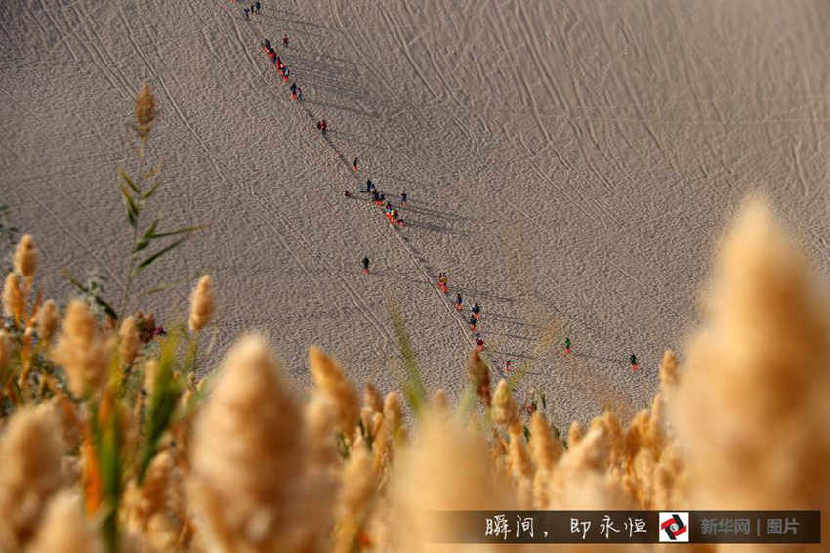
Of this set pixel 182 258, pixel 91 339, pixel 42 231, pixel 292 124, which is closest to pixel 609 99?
pixel 292 124

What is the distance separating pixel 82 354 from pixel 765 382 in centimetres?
75

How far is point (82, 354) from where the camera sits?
2.92 ft

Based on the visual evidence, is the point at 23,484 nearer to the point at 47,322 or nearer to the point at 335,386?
the point at 335,386

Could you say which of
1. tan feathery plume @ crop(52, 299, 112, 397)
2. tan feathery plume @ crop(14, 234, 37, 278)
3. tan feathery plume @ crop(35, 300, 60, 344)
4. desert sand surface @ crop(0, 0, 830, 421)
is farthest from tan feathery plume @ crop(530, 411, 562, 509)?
desert sand surface @ crop(0, 0, 830, 421)

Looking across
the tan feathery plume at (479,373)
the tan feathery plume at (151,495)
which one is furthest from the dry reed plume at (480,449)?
the tan feathery plume at (479,373)

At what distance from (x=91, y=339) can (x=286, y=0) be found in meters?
32.9

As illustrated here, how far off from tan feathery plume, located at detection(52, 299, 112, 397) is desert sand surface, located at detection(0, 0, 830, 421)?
11.8 meters

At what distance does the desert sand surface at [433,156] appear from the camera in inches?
675

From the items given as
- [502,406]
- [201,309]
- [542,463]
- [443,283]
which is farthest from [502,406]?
[443,283]

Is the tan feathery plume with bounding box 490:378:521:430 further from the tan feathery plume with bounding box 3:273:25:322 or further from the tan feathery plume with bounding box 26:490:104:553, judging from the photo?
the tan feathery plume with bounding box 3:273:25:322

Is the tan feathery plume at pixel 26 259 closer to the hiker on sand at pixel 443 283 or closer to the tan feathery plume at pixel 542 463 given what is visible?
the tan feathery plume at pixel 542 463

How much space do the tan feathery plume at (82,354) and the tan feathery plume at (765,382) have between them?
0.68 meters

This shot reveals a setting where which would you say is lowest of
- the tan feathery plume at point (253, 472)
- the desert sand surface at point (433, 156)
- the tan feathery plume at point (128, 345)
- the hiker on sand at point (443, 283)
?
the tan feathery plume at point (253, 472)

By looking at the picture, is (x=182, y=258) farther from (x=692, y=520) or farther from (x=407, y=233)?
(x=692, y=520)
